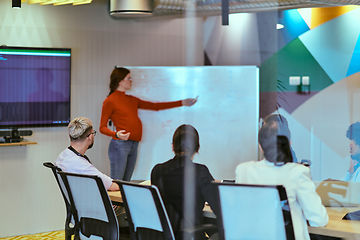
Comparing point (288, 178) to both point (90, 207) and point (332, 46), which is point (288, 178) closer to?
point (332, 46)

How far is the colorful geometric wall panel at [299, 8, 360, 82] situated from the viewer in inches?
77.3

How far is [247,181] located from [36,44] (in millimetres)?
2519

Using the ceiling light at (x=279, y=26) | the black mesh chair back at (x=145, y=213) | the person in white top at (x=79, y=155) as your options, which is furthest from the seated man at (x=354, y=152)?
the person in white top at (x=79, y=155)

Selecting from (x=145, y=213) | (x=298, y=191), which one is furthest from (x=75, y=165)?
(x=298, y=191)

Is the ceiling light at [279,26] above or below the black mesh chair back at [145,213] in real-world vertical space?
above

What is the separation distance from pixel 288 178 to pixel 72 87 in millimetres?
2325

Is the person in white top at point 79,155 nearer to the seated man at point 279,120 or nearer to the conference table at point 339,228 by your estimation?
the seated man at point 279,120

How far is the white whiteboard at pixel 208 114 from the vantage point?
2.23 meters

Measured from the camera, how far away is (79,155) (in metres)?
2.48

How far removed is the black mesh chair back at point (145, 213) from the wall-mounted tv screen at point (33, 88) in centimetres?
162

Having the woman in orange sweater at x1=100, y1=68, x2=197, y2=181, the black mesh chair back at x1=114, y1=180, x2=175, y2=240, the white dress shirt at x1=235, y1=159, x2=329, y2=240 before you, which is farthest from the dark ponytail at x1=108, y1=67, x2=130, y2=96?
the white dress shirt at x1=235, y1=159, x2=329, y2=240

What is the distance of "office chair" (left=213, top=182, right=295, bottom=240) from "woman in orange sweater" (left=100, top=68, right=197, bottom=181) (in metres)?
1.09

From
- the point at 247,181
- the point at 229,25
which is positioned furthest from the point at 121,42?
the point at 247,181

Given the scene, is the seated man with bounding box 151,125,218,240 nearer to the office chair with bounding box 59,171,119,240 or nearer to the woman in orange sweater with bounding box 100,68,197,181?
the office chair with bounding box 59,171,119,240
